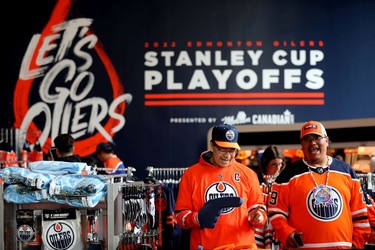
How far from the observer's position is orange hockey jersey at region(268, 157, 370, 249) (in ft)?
14.8

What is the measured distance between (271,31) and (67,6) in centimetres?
326

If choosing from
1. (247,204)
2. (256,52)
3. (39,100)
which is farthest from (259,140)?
(247,204)

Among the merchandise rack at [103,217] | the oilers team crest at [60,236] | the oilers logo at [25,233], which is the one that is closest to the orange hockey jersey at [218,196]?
the merchandise rack at [103,217]

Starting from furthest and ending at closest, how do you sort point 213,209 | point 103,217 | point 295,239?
point 103,217
point 295,239
point 213,209

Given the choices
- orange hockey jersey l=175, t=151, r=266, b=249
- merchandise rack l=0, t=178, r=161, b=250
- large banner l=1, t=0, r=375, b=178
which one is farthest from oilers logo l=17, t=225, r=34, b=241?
large banner l=1, t=0, r=375, b=178

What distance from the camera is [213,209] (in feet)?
14.3

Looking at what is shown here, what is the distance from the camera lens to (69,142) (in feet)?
22.5

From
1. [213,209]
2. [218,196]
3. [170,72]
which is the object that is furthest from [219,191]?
[170,72]

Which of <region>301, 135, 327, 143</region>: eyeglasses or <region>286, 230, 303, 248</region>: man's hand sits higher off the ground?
<region>301, 135, 327, 143</region>: eyeglasses

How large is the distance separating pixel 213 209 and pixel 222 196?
0.29 m

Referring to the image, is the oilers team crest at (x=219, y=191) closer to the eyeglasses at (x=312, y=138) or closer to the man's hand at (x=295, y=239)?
the man's hand at (x=295, y=239)

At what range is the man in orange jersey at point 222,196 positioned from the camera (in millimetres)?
4586

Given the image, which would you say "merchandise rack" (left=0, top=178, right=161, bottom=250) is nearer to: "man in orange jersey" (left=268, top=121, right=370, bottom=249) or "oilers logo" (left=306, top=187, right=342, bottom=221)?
"man in orange jersey" (left=268, top=121, right=370, bottom=249)

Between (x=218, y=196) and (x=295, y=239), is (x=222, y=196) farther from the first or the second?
(x=295, y=239)
